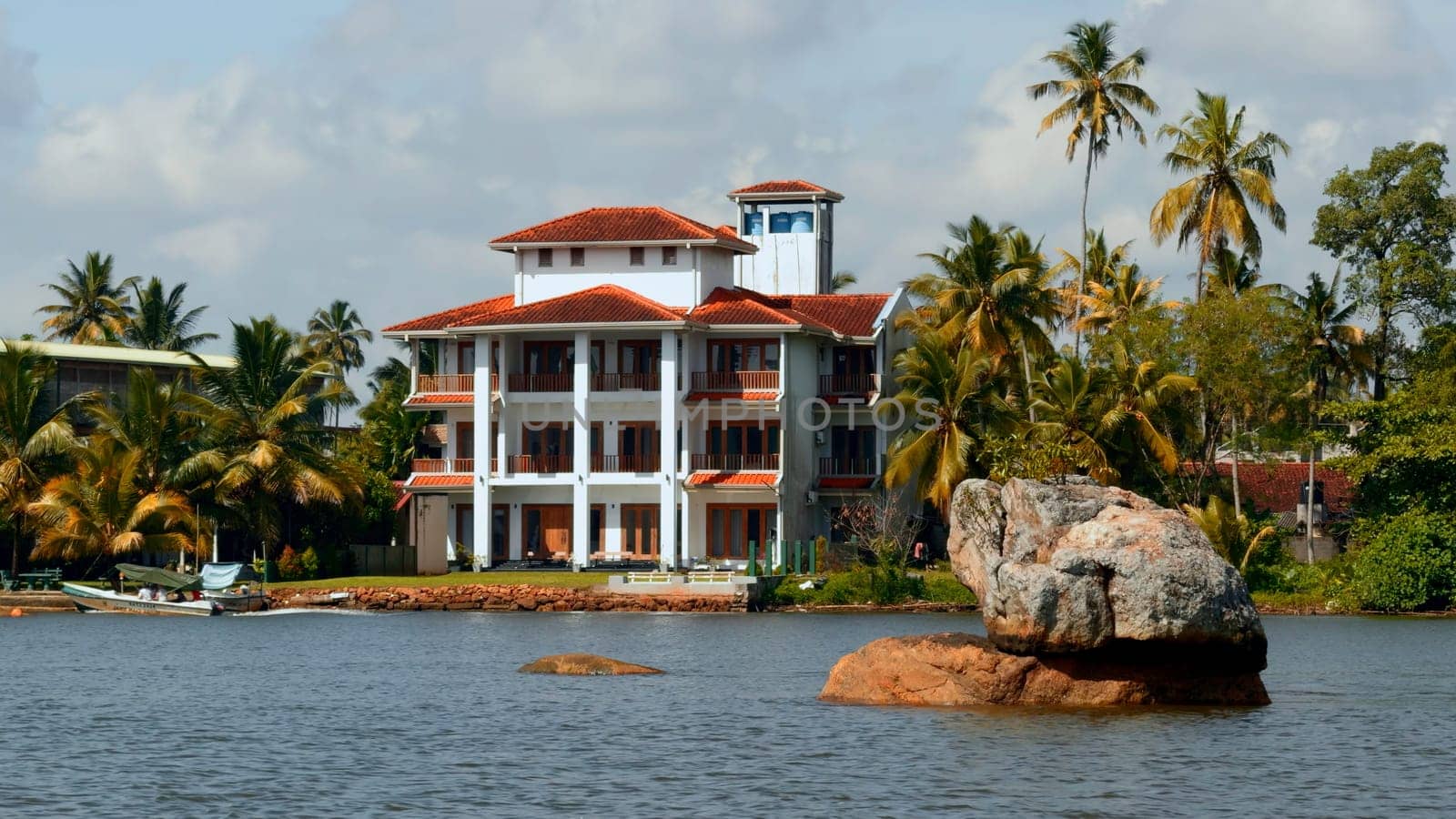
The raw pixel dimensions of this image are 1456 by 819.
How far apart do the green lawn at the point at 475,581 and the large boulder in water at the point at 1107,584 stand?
102 ft

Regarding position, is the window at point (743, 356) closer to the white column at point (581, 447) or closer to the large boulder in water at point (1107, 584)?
the white column at point (581, 447)

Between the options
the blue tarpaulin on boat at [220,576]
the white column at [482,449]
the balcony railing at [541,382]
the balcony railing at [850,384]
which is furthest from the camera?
the balcony railing at [850,384]

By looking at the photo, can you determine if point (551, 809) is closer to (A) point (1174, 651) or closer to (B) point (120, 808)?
(B) point (120, 808)

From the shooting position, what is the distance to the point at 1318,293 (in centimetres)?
6462

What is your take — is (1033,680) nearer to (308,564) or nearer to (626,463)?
(626,463)

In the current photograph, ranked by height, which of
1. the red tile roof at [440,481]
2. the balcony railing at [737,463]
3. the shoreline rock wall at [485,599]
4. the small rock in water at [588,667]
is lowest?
the small rock in water at [588,667]

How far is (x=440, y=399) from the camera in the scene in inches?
2608

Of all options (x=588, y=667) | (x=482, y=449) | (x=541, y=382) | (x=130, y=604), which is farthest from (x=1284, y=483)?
(x=588, y=667)

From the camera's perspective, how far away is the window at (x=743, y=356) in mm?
65688

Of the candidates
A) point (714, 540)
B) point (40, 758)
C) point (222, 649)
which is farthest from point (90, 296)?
point (40, 758)

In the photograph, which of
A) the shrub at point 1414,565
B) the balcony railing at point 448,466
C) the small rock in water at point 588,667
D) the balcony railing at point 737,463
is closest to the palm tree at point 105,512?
the balcony railing at point 448,466

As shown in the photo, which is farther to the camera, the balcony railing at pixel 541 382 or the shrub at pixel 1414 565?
the balcony railing at pixel 541 382

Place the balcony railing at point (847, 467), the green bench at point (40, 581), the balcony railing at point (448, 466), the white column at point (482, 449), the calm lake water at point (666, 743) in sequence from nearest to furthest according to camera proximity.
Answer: the calm lake water at point (666, 743) → the green bench at point (40, 581) → the white column at point (482, 449) → the balcony railing at point (448, 466) → the balcony railing at point (847, 467)

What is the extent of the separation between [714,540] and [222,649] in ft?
76.3
